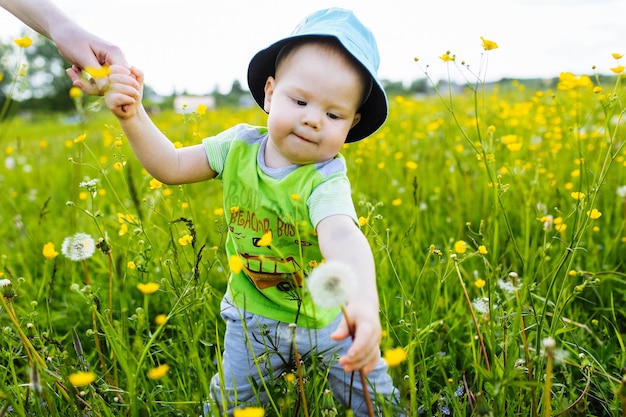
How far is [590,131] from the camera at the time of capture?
404 cm

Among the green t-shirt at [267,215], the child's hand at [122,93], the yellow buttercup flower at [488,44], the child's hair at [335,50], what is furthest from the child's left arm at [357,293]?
the yellow buttercup flower at [488,44]

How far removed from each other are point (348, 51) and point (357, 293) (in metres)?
0.63

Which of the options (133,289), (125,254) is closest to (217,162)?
(125,254)

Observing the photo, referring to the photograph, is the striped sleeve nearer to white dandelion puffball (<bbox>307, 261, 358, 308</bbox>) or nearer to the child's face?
the child's face

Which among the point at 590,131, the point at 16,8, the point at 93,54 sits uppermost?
the point at 16,8

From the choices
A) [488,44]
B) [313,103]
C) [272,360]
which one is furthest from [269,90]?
[272,360]

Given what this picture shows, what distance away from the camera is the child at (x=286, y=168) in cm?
131

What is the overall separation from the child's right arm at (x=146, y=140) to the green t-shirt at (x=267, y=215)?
49 mm

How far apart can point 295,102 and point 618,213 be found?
5.70ft

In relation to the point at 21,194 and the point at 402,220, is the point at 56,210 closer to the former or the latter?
the point at 21,194

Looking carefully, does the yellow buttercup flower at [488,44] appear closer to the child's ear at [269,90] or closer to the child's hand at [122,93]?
the child's ear at [269,90]

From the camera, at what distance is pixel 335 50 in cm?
136

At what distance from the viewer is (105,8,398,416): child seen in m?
1.31

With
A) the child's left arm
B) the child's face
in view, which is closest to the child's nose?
the child's face
